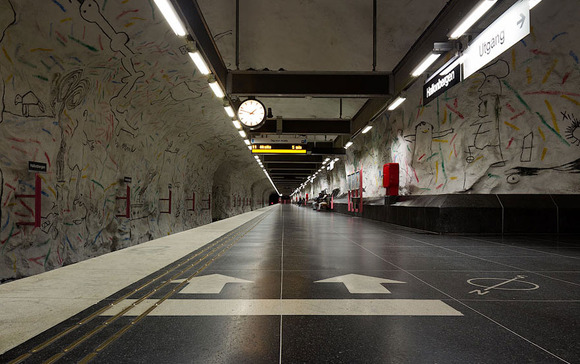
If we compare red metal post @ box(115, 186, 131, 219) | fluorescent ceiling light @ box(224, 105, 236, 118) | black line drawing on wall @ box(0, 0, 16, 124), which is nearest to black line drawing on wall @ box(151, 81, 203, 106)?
fluorescent ceiling light @ box(224, 105, 236, 118)

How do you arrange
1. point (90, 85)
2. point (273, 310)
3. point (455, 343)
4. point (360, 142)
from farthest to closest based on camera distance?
point (360, 142)
point (90, 85)
point (273, 310)
point (455, 343)

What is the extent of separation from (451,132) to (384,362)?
961 centimetres

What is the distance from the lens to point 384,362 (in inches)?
85.9

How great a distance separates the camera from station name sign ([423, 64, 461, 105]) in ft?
20.2

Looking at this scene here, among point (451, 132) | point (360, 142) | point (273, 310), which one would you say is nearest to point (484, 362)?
point (273, 310)

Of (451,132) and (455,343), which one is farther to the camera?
(451,132)

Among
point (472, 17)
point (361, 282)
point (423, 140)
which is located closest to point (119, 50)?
point (361, 282)

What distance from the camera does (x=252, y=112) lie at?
1091 centimetres

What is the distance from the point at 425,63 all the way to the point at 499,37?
2373 mm

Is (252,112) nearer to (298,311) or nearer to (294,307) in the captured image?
(294,307)

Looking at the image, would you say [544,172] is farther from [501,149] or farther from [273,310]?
[273,310]

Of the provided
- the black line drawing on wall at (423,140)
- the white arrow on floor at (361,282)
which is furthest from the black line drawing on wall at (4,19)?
the black line drawing on wall at (423,140)

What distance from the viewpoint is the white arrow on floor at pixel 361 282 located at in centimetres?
383

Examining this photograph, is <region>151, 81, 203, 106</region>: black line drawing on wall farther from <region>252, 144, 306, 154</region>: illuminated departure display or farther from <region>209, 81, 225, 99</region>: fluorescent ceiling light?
<region>252, 144, 306, 154</region>: illuminated departure display
